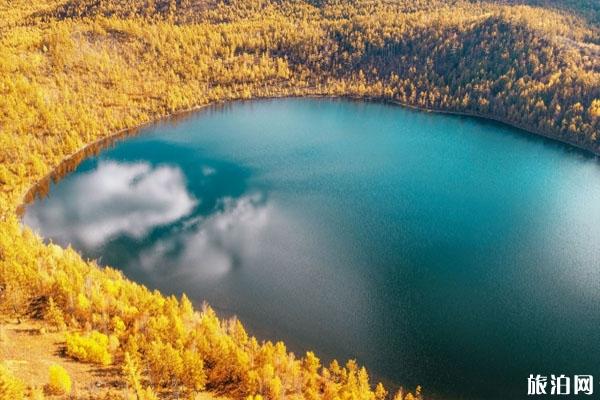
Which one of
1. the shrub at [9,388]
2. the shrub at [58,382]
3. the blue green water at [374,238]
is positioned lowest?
the shrub at [9,388]

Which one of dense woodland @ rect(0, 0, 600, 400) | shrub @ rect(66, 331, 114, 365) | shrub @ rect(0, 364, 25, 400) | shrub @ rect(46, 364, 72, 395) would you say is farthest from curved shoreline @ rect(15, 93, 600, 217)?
shrub @ rect(0, 364, 25, 400)

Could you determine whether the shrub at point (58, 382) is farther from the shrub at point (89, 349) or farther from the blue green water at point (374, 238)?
the blue green water at point (374, 238)

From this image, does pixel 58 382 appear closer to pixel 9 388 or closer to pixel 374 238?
pixel 9 388

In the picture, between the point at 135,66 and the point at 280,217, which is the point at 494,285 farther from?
the point at 135,66

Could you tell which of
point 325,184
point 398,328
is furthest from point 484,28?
point 398,328

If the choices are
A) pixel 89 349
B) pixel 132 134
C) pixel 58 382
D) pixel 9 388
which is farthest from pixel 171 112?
pixel 9 388

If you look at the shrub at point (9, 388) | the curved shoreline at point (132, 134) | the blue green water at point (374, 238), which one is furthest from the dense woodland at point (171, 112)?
the blue green water at point (374, 238)
